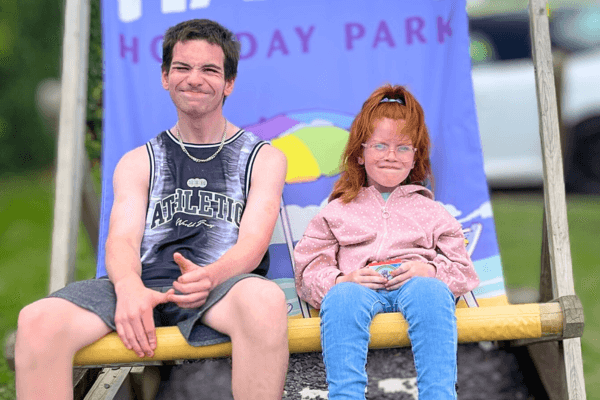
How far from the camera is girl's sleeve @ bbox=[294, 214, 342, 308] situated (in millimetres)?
2006

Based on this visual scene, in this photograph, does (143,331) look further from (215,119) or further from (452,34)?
(452,34)

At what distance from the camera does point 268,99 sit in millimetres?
2684

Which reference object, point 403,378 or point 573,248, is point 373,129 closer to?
point 403,378

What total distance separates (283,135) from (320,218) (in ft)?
1.93

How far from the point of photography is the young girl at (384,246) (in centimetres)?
173

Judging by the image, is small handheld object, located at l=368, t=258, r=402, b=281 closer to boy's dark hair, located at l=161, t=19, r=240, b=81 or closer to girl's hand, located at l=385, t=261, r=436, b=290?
girl's hand, located at l=385, t=261, r=436, b=290

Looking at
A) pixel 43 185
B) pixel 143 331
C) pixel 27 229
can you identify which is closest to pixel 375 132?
pixel 143 331

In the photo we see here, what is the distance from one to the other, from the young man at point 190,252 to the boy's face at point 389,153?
280mm

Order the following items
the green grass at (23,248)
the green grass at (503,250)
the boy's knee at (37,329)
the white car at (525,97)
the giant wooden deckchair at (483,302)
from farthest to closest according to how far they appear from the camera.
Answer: the white car at (525,97) → the green grass at (23,248) → the green grass at (503,250) → the giant wooden deckchair at (483,302) → the boy's knee at (37,329)

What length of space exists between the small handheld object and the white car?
3383mm

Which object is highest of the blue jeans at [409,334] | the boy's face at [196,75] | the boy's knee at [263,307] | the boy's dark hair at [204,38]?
the boy's dark hair at [204,38]

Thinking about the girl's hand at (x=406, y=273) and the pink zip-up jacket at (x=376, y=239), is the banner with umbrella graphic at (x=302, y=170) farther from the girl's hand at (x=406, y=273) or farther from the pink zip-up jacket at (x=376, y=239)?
the girl's hand at (x=406, y=273)

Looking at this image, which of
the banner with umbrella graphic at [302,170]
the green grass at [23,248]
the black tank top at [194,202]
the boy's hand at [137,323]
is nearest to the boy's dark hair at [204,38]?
the black tank top at [194,202]

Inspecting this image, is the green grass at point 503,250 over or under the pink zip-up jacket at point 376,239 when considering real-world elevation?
under
